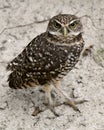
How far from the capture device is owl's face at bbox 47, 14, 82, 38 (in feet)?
15.1

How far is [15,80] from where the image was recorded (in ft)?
15.7

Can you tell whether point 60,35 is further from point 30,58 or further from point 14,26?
point 14,26

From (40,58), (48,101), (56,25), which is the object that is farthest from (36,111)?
(56,25)

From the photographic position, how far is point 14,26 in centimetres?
606

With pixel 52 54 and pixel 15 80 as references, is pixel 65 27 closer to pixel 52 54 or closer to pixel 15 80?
pixel 52 54

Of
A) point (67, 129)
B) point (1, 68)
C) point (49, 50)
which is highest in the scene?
point (49, 50)

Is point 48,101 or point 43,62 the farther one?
point 48,101

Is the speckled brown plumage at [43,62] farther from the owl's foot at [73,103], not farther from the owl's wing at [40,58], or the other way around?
the owl's foot at [73,103]

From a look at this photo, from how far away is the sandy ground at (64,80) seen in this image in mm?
4891

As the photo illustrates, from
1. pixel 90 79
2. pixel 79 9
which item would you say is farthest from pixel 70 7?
pixel 90 79

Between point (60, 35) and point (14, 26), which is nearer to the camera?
point (60, 35)

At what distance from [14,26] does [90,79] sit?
4.37ft

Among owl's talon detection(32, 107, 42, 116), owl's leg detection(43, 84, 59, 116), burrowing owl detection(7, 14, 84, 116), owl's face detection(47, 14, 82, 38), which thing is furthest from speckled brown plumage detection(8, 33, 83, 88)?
owl's talon detection(32, 107, 42, 116)

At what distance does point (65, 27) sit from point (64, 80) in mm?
908
